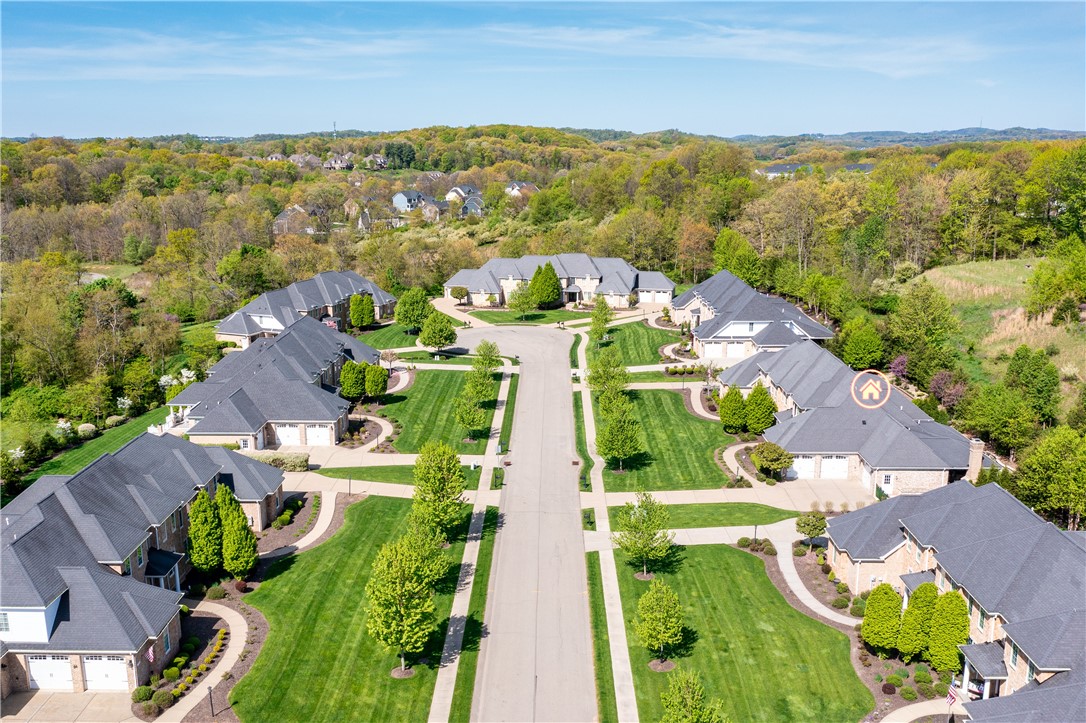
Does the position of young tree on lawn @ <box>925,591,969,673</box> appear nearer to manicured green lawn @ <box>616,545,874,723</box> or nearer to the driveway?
manicured green lawn @ <box>616,545,874,723</box>

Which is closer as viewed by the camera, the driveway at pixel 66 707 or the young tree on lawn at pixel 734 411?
A: the driveway at pixel 66 707

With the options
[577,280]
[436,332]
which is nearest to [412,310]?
[436,332]

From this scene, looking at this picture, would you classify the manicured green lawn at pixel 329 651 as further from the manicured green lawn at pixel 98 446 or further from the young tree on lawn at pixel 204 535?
the manicured green lawn at pixel 98 446

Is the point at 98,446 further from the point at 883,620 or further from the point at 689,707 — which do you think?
the point at 883,620

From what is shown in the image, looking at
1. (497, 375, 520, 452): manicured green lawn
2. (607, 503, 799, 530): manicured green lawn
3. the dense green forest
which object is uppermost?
the dense green forest

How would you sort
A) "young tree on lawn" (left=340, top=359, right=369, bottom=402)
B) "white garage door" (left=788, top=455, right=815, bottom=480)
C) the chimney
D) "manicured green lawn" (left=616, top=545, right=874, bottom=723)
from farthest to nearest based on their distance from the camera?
1. "young tree on lawn" (left=340, top=359, right=369, bottom=402)
2. "white garage door" (left=788, top=455, right=815, bottom=480)
3. the chimney
4. "manicured green lawn" (left=616, top=545, right=874, bottom=723)

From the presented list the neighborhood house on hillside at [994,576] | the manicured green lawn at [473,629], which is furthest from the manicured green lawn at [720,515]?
the manicured green lawn at [473,629]

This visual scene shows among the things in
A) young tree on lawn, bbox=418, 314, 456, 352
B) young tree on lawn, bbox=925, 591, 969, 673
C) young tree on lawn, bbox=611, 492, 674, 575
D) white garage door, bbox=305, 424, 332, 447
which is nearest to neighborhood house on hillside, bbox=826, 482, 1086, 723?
young tree on lawn, bbox=925, 591, 969, 673
